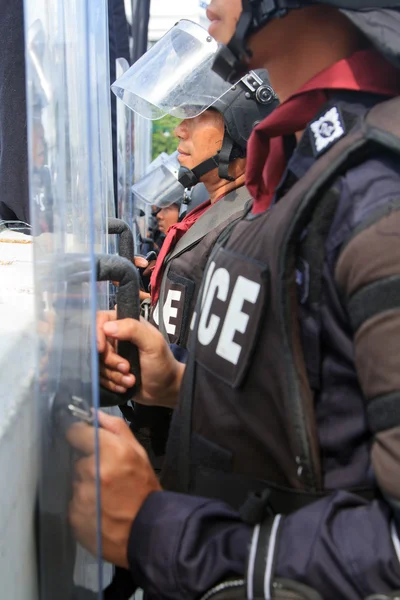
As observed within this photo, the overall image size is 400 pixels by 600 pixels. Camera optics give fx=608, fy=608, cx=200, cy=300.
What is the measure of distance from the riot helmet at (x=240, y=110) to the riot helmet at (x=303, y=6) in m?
1.01

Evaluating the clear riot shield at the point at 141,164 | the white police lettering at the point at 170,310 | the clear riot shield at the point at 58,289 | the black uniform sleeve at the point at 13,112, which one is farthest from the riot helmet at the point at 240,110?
the clear riot shield at the point at 141,164

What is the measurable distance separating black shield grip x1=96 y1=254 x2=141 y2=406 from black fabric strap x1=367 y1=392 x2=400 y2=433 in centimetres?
41

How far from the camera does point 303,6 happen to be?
854 millimetres

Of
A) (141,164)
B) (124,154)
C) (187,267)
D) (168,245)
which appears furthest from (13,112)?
(141,164)

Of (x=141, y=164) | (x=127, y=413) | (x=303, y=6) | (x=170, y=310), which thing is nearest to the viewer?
(x=303, y=6)

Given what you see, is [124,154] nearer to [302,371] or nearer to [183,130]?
[183,130]

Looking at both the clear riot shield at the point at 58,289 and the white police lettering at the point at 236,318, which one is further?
the white police lettering at the point at 236,318

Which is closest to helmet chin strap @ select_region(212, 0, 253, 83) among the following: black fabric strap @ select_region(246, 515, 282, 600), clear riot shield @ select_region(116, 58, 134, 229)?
black fabric strap @ select_region(246, 515, 282, 600)

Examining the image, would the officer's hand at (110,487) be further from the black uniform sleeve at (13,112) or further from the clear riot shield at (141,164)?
the clear riot shield at (141,164)

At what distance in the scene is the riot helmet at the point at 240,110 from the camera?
6.65 feet

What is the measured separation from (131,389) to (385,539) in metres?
0.53

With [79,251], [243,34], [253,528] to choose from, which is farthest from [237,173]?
[253,528]

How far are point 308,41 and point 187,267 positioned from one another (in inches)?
43.5

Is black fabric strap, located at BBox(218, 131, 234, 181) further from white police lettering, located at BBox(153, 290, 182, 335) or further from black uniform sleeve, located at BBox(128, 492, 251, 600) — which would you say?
black uniform sleeve, located at BBox(128, 492, 251, 600)
